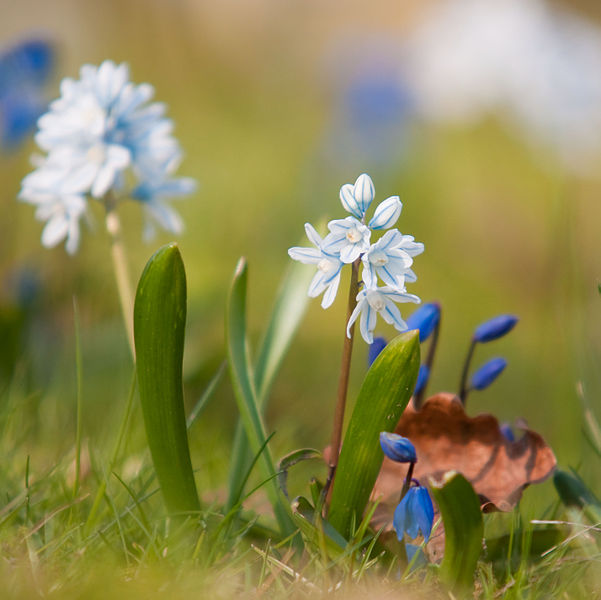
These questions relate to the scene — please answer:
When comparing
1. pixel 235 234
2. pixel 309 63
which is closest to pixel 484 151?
pixel 309 63

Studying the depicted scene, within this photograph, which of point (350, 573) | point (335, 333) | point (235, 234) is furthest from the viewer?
point (235, 234)

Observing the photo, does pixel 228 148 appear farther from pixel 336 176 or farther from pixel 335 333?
pixel 335 333

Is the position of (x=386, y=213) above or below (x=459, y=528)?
above

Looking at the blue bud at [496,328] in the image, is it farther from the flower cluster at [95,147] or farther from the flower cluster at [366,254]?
the flower cluster at [95,147]

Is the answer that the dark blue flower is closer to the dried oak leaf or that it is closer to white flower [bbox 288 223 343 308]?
the dried oak leaf

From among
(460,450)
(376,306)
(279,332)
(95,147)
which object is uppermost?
(95,147)

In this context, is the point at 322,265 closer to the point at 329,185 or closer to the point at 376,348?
the point at 376,348

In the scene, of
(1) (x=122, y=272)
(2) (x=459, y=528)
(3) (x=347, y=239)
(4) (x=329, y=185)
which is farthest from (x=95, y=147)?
(4) (x=329, y=185)
